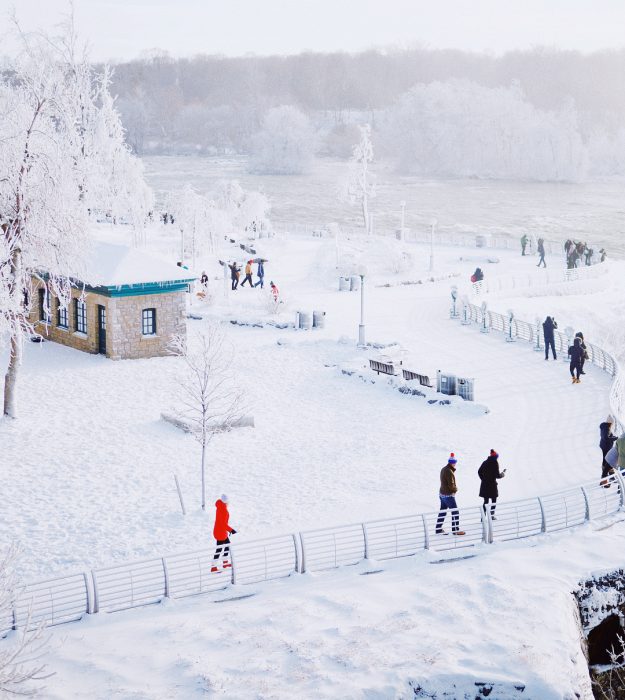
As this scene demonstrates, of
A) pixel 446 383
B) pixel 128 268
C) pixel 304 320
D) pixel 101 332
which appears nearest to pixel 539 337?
pixel 446 383

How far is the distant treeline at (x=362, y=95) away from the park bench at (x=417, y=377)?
91.3m

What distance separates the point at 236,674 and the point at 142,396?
14.9m

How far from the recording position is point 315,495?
65.2ft

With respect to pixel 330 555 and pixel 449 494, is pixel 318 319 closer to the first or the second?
pixel 449 494

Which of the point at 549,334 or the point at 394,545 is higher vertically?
the point at 549,334

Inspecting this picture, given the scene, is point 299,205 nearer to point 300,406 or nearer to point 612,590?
point 300,406

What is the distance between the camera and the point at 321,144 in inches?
5846

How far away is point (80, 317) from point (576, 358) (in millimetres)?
14825

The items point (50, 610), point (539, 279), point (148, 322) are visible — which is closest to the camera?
point (50, 610)

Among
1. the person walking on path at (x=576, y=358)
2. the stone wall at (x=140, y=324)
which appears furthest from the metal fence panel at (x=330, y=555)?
the stone wall at (x=140, y=324)

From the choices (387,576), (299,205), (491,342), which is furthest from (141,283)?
(299,205)

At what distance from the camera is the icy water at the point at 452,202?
75.8 m

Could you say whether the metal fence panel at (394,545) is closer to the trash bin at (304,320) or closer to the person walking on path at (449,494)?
the person walking on path at (449,494)

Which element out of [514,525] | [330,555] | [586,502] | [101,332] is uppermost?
[101,332]
